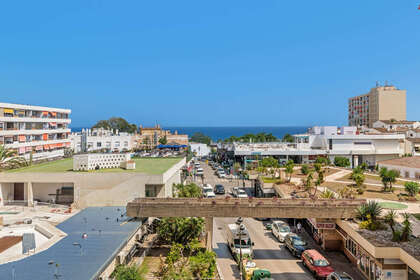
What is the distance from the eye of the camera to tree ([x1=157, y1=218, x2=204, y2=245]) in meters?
25.5

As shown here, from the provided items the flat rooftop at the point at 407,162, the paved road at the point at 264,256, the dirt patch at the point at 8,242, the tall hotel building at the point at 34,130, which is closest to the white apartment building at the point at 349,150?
the flat rooftop at the point at 407,162

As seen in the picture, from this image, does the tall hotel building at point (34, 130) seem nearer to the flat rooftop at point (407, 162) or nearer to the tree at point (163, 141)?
the tree at point (163, 141)

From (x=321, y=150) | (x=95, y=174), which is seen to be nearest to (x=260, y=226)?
(x=95, y=174)

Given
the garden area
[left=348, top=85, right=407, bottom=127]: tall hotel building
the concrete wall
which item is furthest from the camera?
[left=348, top=85, right=407, bottom=127]: tall hotel building

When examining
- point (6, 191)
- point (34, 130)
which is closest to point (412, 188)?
point (6, 191)

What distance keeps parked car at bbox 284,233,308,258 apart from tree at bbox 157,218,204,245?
718cm

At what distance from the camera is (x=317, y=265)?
2225cm

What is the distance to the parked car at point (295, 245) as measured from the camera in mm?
25844

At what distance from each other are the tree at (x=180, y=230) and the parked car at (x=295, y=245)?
7180 millimetres

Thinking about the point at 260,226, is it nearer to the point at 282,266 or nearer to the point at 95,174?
the point at 282,266

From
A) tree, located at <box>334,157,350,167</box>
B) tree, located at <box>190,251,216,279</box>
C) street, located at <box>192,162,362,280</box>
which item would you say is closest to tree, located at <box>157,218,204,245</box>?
street, located at <box>192,162,362,280</box>

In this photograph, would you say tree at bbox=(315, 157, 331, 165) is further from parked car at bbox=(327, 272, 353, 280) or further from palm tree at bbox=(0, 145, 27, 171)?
palm tree at bbox=(0, 145, 27, 171)

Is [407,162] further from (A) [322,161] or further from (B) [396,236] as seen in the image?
(B) [396,236]

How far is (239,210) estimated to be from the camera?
81.0 feet
